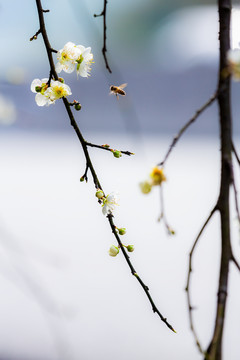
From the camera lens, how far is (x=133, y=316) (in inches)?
57.1

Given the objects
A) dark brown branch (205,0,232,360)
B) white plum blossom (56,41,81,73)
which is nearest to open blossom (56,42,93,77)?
white plum blossom (56,41,81,73)

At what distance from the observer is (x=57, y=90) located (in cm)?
47

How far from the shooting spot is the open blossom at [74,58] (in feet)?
1.72

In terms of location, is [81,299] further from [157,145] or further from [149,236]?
[157,145]

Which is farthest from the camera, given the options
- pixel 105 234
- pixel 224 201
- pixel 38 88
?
pixel 105 234

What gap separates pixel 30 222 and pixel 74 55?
1.57 meters

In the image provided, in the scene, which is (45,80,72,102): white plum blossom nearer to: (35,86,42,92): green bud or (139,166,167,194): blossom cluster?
(35,86,42,92): green bud

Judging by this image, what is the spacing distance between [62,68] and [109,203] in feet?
0.54

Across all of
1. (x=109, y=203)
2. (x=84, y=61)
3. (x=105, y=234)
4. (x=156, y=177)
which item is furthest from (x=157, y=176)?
(x=105, y=234)

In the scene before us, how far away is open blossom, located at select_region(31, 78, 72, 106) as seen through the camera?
46 cm

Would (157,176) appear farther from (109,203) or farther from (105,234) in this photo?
(105,234)

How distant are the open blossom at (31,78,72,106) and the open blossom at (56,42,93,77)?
0.03 m

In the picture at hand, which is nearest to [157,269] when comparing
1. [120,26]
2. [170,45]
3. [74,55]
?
[74,55]

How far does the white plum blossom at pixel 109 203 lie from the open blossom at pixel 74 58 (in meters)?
0.15
